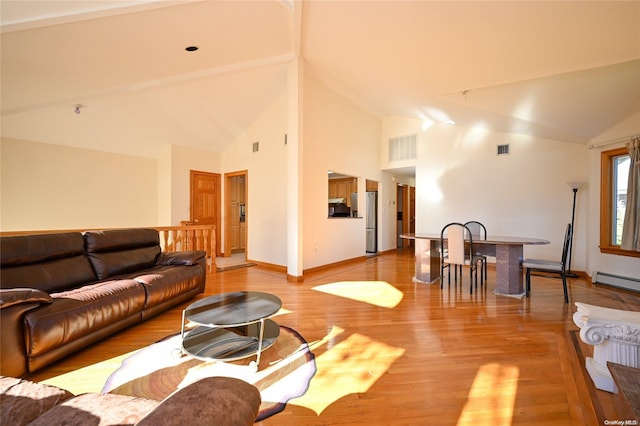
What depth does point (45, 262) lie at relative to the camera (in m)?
2.41

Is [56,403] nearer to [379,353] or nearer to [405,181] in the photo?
[379,353]

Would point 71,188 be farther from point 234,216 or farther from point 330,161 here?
point 330,161

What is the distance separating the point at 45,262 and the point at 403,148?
6548 millimetres

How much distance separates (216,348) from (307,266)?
2896mm

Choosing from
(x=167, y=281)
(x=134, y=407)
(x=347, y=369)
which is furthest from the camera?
(x=167, y=281)

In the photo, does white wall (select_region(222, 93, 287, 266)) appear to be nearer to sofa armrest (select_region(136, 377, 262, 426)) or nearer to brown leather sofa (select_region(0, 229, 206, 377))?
brown leather sofa (select_region(0, 229, 206, 377))

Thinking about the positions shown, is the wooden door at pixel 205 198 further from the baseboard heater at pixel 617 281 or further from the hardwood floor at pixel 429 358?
the baseboard heater at pixel 617 281

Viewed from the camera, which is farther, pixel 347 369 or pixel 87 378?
pixel 347 369

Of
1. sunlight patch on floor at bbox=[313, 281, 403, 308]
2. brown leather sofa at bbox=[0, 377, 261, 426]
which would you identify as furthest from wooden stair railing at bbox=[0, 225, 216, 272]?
brown leather sofa at bbox=[0, 377, 261, 426]

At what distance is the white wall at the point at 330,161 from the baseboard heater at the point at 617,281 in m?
3.96

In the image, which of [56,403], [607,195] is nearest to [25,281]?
[56,403]

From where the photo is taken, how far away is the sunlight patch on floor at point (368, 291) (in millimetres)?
3381

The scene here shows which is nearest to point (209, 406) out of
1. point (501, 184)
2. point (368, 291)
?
point (368, 291)

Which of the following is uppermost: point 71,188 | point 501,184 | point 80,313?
point 501,184
